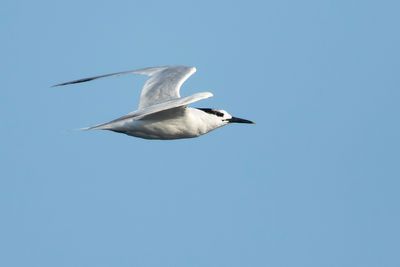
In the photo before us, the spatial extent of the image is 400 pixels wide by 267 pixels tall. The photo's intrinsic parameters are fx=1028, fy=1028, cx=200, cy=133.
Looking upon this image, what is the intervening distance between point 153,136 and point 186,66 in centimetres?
305

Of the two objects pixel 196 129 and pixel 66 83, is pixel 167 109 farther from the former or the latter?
pixel 66 83

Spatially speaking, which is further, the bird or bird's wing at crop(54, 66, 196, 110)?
bird's wing at crop(54, 66, 196, 110)

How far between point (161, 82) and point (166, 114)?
7.58 feet

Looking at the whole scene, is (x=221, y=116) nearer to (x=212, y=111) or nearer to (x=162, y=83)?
(x=212, y=111)

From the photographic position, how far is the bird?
17.0 m

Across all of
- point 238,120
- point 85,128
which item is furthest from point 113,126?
point 238,120

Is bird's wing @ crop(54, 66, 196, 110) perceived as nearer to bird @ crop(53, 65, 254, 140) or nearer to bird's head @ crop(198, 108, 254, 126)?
bird @ crop(53, 65, 254, 140)

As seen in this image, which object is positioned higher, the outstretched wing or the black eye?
the outstretched wing

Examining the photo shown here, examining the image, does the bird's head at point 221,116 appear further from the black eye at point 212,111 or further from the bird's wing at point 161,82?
the bird's wing at point 161,82

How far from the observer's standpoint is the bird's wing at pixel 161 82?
19.6 m

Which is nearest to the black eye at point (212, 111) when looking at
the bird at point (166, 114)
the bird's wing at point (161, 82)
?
the bird at point (166, 114)

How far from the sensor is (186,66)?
827 inches

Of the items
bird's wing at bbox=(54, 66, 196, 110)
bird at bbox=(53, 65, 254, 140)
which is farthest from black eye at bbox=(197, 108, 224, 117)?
bird's wing at bbox=(54, 66, 196, 110)

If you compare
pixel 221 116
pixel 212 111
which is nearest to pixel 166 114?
pixel 212 111
